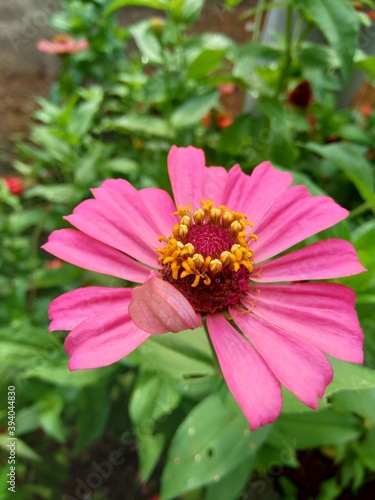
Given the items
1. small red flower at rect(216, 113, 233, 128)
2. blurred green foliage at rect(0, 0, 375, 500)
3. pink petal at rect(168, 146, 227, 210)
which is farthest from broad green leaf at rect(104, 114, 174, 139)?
pink petal at rect(168, 146, 227, 210)

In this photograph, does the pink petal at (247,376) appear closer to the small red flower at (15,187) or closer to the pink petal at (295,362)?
the pink petal at (295,362)

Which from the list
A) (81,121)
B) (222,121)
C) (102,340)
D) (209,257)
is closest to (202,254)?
(209,257)

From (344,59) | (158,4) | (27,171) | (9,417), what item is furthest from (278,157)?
(27,171)

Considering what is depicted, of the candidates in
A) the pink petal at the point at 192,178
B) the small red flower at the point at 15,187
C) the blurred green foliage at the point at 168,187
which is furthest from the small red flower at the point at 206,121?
the pink petal at the point at 192,178

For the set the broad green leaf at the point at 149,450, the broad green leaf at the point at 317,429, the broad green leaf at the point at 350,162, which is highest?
the broad green leaf at the point at 350,162

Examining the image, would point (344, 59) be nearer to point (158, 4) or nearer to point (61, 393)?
point (158, 4)

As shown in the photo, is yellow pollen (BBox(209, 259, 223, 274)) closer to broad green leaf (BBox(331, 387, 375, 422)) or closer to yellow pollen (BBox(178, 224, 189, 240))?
yellow pollen (BBox(178, 224, 189, 240))

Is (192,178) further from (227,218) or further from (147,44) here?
(147,44)
